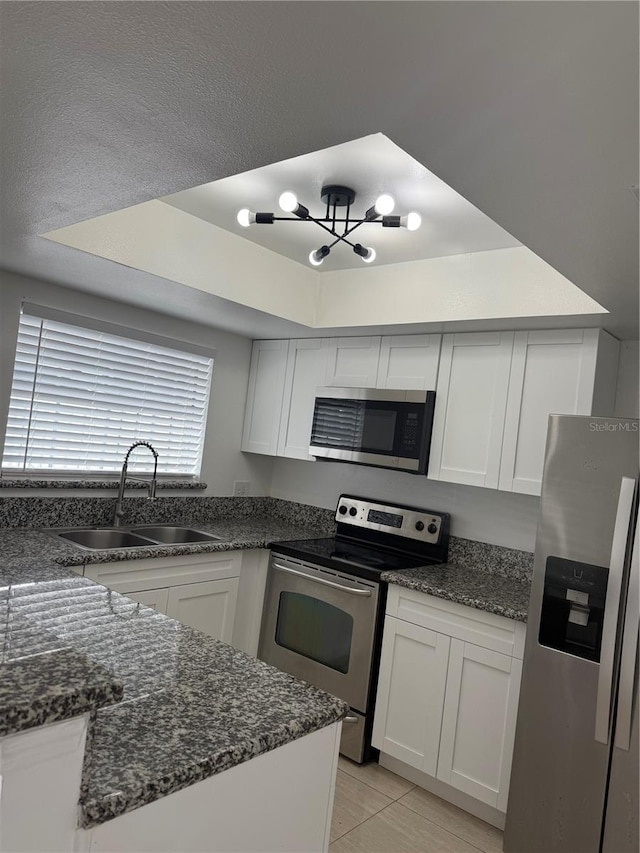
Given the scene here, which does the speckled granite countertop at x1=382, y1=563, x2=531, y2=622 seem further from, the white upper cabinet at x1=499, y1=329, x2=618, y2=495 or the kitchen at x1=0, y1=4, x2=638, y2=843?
the white upper cabinet at x1=499, y1=329, x2=618, y2=495

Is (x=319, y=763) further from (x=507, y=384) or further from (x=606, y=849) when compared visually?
(x=507, y=384)

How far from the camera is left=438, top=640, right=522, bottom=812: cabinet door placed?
249cm

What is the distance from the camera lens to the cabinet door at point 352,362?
136 inches

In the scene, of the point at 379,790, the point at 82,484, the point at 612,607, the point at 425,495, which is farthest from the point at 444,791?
the point at 82,484

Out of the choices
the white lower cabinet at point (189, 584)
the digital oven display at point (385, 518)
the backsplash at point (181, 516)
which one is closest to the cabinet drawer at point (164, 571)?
the white lower cabinet at point (189, 584)

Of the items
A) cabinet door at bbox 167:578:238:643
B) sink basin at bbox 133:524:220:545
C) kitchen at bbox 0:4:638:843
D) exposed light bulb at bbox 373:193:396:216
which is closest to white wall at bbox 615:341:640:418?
kitchen at bbox 0:4:638:843

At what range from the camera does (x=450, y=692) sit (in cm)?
265

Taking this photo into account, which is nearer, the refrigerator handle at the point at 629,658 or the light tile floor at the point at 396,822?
the refrigerator handle at the point at 629,658

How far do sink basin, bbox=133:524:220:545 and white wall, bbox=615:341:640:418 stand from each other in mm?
2257

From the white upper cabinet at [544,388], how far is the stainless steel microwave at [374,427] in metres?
0.45

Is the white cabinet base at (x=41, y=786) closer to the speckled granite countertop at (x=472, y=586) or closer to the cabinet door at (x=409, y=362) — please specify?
the speckled granite countertop at (x=472, y=586)

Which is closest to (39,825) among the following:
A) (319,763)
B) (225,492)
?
(319,763)

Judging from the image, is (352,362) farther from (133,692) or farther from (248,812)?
(248,812)

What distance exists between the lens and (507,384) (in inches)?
115
